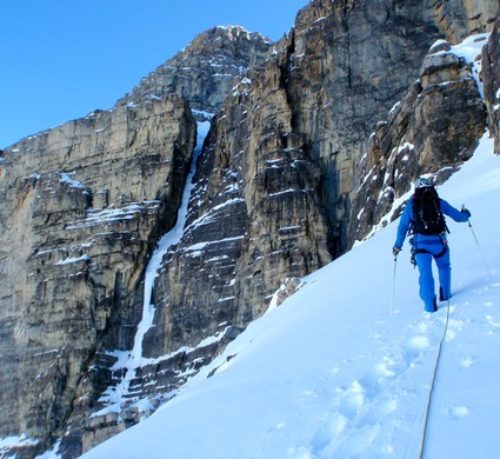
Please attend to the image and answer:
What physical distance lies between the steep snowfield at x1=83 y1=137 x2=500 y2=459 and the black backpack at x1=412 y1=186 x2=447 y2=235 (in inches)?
32.7

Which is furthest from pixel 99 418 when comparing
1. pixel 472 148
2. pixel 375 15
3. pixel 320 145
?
pixel 375 15

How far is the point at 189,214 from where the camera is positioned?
67.5 m

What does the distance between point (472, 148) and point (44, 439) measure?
41417 mm

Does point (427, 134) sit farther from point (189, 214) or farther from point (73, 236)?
point (73, 236)

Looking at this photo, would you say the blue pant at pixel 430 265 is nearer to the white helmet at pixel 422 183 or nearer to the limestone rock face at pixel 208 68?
the white helmet at pixel 422 183

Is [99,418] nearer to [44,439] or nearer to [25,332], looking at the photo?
[44,439]

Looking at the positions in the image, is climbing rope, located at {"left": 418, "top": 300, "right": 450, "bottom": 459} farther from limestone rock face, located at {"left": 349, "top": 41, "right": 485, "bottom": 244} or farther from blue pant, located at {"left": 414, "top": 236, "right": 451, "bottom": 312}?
limestone rock face, located at {"left": 349, "top": 41, "right": 485, "bottom": 244}

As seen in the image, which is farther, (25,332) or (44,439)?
(25,332)

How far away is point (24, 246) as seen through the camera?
6994 centimetres

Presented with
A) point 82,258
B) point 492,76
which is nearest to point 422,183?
point 492,76

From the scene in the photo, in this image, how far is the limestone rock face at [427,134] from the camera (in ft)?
106

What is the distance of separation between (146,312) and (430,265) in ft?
180

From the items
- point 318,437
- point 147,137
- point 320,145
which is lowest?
point 318,437

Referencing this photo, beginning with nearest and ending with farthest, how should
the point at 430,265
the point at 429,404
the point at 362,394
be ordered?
the point at 429,404
the point at 362,394
the point at 430,265
